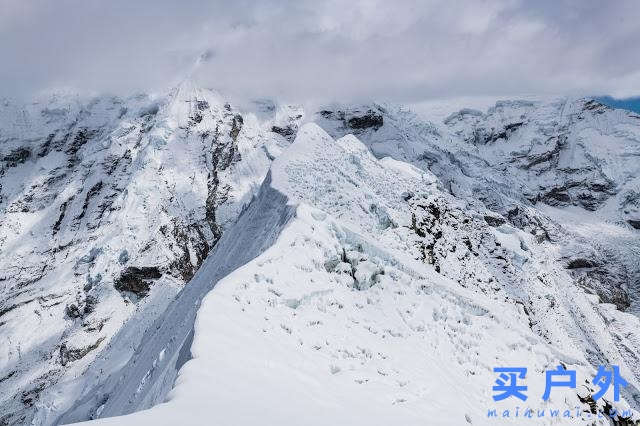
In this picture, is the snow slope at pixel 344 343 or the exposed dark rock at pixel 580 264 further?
the exposed dark rock at pixel 580 264

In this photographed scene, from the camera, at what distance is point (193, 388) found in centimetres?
744

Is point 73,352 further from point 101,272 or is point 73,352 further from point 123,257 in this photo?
point 123,257

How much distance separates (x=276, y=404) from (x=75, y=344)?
136406 mm

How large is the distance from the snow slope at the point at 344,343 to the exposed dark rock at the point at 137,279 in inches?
5129

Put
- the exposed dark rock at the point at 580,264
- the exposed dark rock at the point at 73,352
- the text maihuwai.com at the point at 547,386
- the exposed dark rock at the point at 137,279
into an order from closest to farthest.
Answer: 1. the text maihuwai.com at the point at 547,386
2. the exposed dark rock at the point at 73,352
3. the exposed dark rock at the point at 137,279
4. the exposed dark rock at the point at 580,264

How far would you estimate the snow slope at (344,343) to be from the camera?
26.5 feet

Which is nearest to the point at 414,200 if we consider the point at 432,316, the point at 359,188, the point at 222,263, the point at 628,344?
the point at 359,188

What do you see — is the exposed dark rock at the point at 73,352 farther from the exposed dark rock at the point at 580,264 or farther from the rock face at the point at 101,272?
the exposed dark rock at the point at 580,264

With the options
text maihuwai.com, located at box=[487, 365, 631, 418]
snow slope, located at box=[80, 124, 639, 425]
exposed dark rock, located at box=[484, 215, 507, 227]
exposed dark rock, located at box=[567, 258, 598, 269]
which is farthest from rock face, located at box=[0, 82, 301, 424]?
exposed dark rock, located at box=[567, 258, 598, 269]

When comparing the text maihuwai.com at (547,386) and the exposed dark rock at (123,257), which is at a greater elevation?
the text maihuwai.com at (547,386)

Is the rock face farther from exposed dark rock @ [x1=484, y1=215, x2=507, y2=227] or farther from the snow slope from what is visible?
the snow slope

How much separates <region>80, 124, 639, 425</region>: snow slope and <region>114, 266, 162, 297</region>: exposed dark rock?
130276 mm

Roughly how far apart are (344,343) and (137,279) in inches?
5694

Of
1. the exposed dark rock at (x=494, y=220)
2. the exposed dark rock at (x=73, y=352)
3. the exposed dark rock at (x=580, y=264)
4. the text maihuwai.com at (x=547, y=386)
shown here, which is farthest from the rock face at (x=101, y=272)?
the exposed dark rock at (x=580, y=264)
